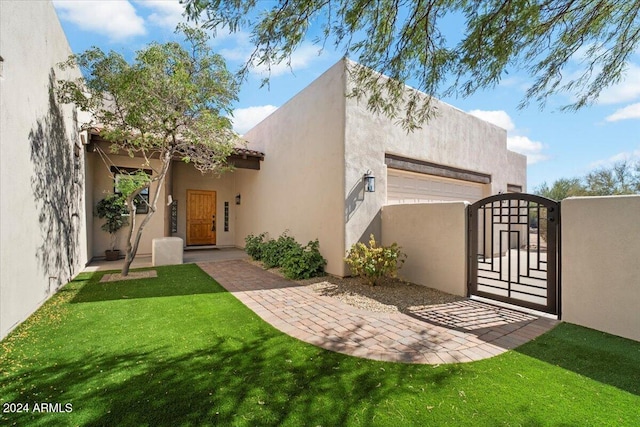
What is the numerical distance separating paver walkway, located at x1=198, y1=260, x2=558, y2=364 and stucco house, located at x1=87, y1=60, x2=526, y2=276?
8.00ft

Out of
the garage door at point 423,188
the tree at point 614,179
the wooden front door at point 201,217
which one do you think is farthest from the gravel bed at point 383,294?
the tree at point 614,179

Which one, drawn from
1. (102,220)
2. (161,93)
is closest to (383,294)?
(161,93)

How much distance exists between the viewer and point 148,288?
6.29 m

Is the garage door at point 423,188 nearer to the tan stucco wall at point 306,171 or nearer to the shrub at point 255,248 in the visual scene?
the tan stucco wall at point 306,171

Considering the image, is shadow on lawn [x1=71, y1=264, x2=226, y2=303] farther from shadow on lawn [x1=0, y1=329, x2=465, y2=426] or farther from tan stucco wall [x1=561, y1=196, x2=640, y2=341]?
tan stucco wall [x1=561, y1=196, x2=640, y2=341]

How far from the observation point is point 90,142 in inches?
341

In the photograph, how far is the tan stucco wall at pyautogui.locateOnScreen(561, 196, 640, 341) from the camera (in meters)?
3.88

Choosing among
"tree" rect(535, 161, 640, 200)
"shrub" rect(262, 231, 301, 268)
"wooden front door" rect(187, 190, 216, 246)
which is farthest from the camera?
"tree" rect(535, 161, 640, 200)

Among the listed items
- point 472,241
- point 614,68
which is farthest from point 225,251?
point 614,68

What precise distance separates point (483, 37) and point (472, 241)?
3.71 metres

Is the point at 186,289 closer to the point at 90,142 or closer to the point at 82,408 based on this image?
the point at 82,408

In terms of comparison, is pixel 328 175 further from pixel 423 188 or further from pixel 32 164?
pixel 32 164

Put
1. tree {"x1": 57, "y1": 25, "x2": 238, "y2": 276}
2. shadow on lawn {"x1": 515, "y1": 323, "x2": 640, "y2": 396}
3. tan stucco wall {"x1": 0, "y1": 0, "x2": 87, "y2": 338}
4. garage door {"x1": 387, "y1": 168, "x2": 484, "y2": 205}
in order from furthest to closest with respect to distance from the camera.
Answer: garage door {"x1": 387, "y1": 168, "x2": 484, "y2": 205}, tree {"x1": 57, "y1": 25, "x2": 238, "y2": 276}, tan stucco wall {"x1": 0, "y1": 0, "x2": 87, "y2": 338}, shadow on lawn {"x1": 515, "y1": 323, "x2": 640, "y2": 396}

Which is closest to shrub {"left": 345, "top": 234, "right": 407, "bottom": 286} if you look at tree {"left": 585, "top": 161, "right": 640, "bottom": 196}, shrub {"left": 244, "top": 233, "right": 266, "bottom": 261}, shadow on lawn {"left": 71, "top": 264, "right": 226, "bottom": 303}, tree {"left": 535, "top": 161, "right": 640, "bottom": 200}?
shadow on lawn {"left": 71, "top": 264, "right": 226, "bottom": 303}
